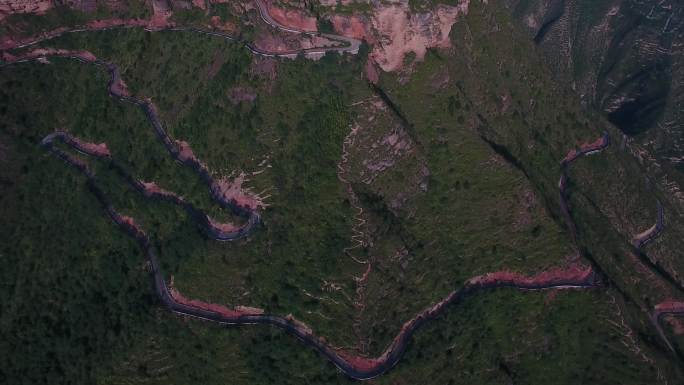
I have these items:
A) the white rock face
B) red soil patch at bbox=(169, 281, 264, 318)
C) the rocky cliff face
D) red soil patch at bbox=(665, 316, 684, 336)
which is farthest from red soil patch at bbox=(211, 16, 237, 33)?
the rocky cliff face

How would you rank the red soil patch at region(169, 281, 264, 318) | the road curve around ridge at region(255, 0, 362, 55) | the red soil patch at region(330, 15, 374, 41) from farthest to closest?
the road curve around ridge at region(255, 0, 362, 55) < the red soil patch at region(330, 15, 374, 41) < the red soil patch at region(169, 281, 264, 318)

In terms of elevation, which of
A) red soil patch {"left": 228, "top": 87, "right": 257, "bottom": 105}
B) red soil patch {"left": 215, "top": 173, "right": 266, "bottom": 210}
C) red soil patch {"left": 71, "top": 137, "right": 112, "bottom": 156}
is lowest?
red soil patch {"left": 71, "top": 137, "right": 112, "bottom": 156}

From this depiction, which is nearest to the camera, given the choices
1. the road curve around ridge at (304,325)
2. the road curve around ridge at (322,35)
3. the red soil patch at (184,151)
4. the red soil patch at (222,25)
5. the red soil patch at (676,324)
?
the road curve around ridge at (304,325)

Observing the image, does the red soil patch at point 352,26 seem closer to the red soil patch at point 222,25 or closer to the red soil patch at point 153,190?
the red soil patch at point 222,25

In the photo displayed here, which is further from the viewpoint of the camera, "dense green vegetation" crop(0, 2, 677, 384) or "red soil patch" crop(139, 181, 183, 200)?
"red soil patch" crop(139, 181, 183, 200)

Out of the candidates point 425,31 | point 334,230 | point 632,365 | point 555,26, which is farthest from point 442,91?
point 555,26

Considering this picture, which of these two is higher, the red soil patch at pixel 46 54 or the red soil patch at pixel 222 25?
the red soil patch at pixel 222 25

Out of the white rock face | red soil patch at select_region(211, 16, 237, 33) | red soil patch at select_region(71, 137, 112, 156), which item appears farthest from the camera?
red soil patch at select_region(211, 16, 237, 33)

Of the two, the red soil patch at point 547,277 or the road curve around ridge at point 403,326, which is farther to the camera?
the red soil patch at point 547,277

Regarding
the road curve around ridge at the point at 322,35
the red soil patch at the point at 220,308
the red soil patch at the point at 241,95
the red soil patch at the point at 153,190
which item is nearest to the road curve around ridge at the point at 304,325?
the red soil patch at the point at 220,308

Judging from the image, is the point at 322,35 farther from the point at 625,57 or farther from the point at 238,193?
the point at 625,57

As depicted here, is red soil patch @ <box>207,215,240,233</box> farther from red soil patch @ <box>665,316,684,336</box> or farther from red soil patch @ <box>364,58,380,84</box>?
red soil patch @ <box>665,316,684,336</box>

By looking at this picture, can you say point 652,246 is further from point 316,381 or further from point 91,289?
point 91,289
